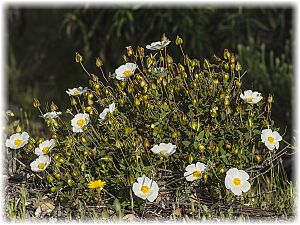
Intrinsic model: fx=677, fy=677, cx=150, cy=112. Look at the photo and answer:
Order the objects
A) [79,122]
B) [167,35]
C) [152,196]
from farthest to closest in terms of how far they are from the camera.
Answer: [167,35]
[79,122]
[152,196]

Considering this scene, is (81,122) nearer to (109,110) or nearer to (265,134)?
(109,110)

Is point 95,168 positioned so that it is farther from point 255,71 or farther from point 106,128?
point 255,71

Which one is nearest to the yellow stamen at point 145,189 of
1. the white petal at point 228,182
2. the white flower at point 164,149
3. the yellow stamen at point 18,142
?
the white flower at point 164,149

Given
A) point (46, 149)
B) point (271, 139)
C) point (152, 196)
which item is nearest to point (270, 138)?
point (271, 139)

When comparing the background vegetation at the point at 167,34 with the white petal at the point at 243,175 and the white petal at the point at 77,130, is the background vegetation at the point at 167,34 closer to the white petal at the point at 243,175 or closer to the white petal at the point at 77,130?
the white petal at the point at 77,130

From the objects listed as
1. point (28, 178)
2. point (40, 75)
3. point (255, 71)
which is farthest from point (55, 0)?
point (28, 178)

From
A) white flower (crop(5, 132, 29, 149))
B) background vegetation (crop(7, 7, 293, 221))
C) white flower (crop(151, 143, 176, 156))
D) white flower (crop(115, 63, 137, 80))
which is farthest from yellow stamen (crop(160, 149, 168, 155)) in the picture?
background vegetation (crop(7, 7, 293, 221))

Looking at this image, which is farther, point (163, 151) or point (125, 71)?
point (125, 71)

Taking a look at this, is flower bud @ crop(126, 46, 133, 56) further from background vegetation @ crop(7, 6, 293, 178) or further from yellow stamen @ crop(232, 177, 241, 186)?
background vegetation @ crop(7, 6, 293, 178)
